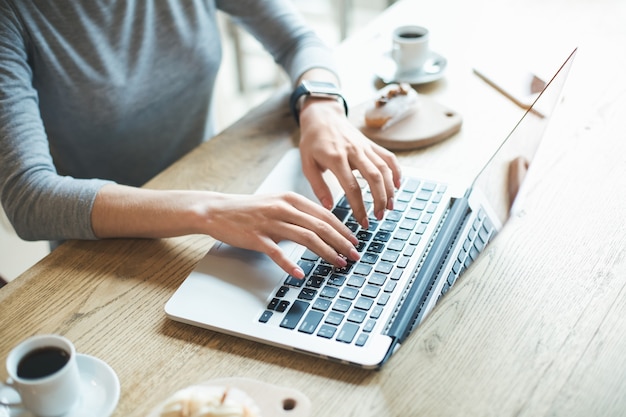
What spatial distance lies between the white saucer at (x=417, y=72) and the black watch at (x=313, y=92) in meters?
0.17

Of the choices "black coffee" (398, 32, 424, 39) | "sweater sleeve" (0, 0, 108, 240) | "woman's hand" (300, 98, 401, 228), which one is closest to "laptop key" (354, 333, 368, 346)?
"woman's hand" (300, 98, 401, 228)

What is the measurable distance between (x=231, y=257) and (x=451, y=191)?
35cm

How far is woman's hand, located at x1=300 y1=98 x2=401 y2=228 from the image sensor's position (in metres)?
0.96

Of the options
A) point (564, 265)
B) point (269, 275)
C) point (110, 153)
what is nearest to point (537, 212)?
point (564, 265)

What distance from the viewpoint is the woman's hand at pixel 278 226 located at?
34.3 inches

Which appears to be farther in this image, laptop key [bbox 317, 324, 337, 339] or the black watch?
the black watch

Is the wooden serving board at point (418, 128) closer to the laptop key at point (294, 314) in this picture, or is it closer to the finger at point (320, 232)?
the finger at point (320, 232)

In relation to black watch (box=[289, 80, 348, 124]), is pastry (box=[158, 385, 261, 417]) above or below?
above

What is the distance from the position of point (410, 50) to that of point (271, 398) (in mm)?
839

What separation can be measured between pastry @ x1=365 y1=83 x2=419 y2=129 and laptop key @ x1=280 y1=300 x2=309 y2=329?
1.51 ft

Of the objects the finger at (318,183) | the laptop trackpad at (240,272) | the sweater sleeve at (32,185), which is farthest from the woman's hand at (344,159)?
the sweater sleeve at (32,185)

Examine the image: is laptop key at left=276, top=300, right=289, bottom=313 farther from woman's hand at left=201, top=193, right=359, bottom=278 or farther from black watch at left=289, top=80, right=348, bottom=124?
black watch at left=289, top=80, right=348, bottom=124

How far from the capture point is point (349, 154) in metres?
1.04

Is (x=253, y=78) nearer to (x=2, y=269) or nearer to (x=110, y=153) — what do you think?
(x=2, y=269)
